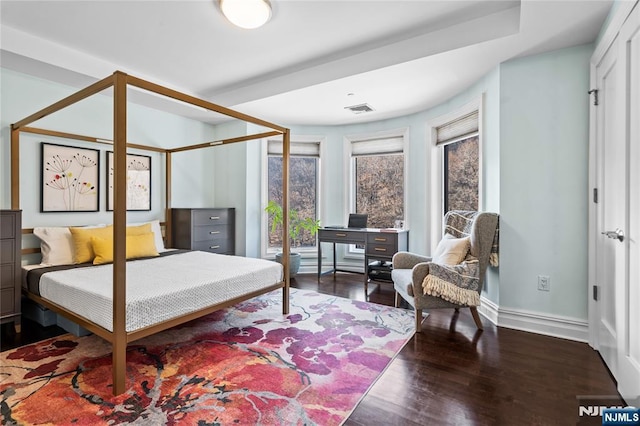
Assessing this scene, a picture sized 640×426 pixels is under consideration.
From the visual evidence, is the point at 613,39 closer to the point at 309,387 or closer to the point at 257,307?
the point at 309,387

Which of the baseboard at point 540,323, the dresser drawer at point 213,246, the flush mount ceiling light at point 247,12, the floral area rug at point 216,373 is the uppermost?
the flush mount ceiling light at point 247,12

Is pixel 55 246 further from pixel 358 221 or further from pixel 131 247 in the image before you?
pixel 358 221

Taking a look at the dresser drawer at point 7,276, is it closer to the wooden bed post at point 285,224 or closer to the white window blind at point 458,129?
the wooden bed post at point 285,224

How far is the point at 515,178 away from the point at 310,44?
7.22 feet

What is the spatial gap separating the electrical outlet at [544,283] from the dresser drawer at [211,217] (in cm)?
383

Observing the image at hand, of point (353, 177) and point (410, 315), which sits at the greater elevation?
point (353, 177)

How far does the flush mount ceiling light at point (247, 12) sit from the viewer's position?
7.07 ft

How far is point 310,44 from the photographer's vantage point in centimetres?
284

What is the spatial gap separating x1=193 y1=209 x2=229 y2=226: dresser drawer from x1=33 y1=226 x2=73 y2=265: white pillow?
1369 millimetres

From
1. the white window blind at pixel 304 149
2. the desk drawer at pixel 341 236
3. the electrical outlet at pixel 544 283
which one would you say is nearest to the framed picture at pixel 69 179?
the white window blind at pixel 304 149

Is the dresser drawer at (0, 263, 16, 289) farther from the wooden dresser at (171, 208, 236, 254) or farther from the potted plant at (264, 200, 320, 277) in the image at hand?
the potted plant at (264, 200, 320, 277)

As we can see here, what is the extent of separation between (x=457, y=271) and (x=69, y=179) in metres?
4.04

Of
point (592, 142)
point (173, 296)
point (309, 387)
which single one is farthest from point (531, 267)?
point (173, 296)

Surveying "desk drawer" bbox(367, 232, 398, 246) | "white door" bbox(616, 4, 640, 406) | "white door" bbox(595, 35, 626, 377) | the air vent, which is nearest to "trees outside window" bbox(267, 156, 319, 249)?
the air vent
